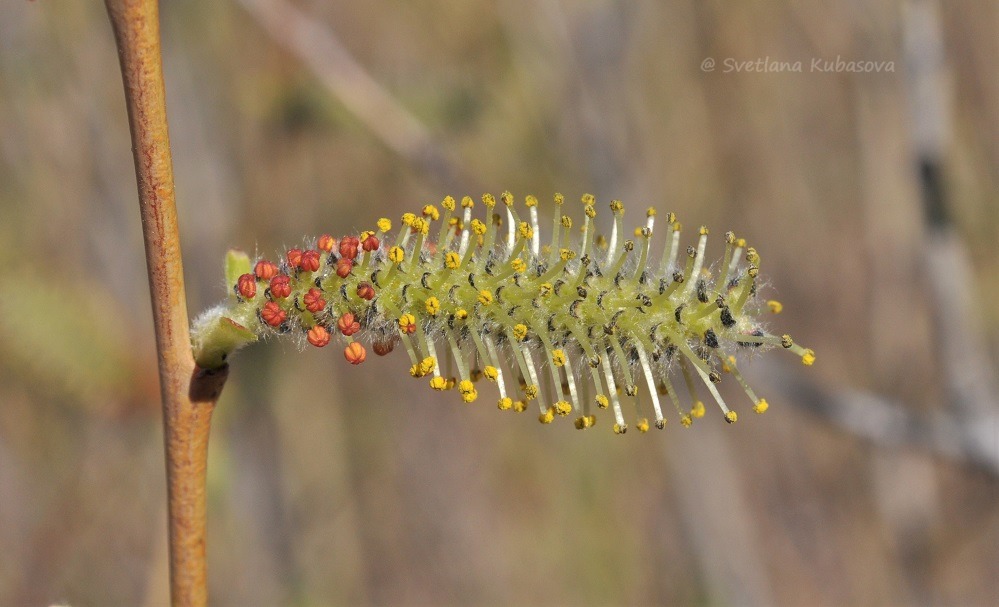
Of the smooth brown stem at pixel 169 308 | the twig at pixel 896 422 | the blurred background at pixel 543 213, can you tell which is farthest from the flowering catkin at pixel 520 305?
the twig at pixel 896 422

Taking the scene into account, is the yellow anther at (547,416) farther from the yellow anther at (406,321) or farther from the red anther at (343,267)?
the red anther at (343,267)

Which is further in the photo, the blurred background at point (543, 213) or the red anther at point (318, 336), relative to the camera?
the blurred background at point (543, 213)

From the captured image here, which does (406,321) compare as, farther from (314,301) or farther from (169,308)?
(169,308)

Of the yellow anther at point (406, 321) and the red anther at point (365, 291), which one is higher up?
the red anther at point (365, 291)

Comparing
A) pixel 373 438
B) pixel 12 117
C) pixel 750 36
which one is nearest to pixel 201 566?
pixel 12 117

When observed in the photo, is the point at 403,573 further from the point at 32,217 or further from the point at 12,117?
the point at 12,117

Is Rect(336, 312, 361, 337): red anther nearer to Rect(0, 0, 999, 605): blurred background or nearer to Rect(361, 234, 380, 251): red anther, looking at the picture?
Rect(361, 234, 380, 251): red anther

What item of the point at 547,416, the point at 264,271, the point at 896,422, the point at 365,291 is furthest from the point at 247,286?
the point at 896,422

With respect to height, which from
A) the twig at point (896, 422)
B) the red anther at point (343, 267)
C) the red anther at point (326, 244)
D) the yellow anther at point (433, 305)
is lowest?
the twig at point (896, 422)

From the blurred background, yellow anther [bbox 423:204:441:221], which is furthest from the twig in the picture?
yellow anther [bbox 423:204:441:221]

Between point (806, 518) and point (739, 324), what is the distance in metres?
3.62

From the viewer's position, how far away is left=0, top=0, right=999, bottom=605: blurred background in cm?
218

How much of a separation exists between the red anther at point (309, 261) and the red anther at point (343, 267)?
0.03m

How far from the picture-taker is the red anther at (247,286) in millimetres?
964
